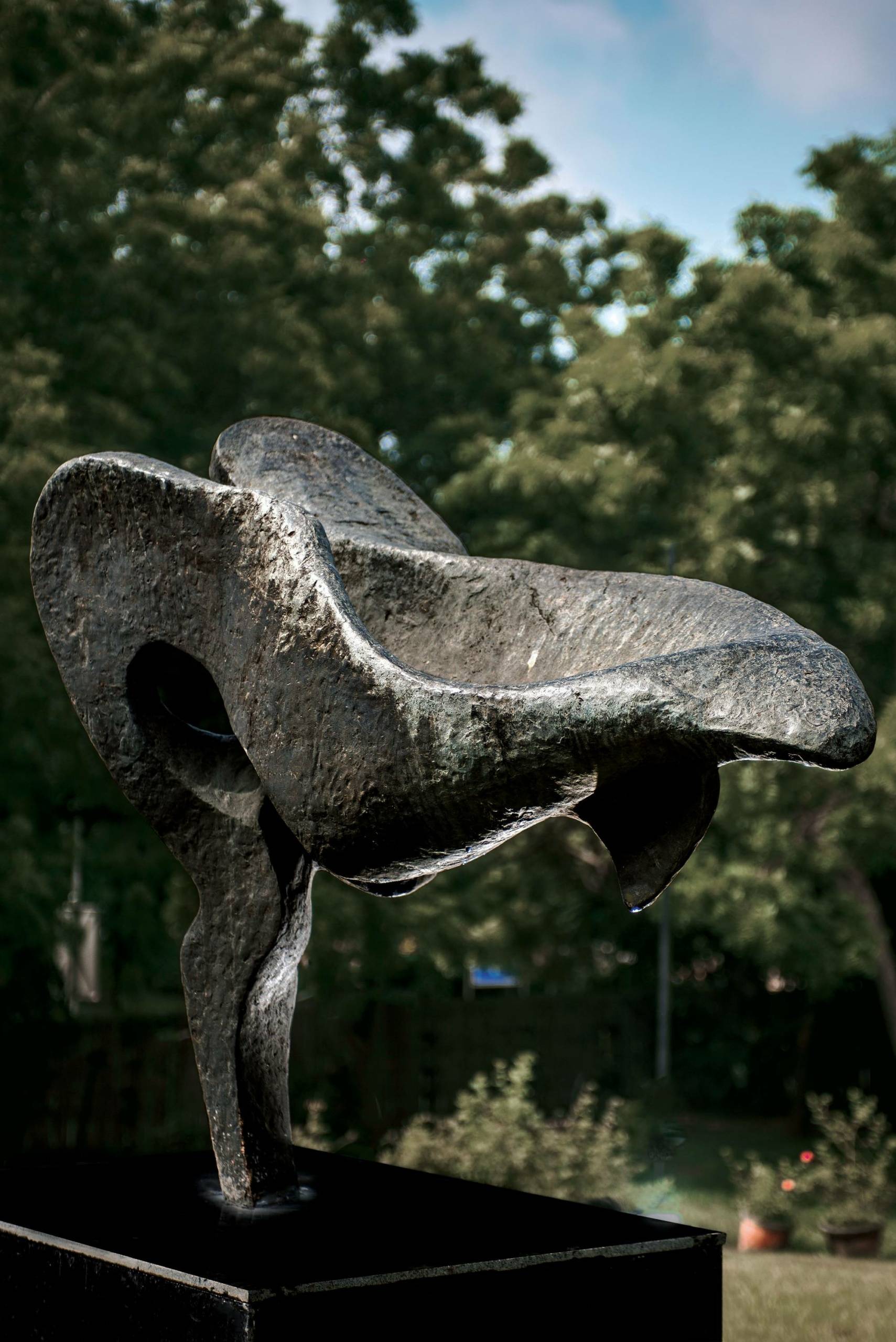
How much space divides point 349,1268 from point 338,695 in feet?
3.99

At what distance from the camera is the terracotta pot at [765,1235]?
37.0ft

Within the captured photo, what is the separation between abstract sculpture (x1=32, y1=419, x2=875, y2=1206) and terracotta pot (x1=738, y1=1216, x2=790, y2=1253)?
7985 millimetres

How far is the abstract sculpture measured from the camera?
3.10 m

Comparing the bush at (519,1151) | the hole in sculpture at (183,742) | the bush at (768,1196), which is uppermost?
the hole in sculpture at (183,742)

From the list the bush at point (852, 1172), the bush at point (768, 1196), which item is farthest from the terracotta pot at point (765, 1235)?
the bush at point (852, 1172)

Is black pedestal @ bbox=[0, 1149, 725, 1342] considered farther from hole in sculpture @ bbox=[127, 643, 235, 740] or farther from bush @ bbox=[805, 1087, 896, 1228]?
bush @ bbox=[805, 1087, 896, 1228]

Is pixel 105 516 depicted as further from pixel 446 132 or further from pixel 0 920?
pixel 446 132

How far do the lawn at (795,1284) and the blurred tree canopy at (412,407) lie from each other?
76.0 inches

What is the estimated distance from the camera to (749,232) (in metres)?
12.2

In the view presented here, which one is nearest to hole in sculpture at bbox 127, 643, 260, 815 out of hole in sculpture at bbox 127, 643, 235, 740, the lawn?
hole in sculpture at bbox 127, 643, 235, 740

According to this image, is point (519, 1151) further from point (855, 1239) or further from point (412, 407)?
point (412, 407)

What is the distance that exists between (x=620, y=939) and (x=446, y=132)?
8.11 meters

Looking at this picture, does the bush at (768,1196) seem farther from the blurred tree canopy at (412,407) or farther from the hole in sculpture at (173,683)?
the hole in sculpture at (173,683)

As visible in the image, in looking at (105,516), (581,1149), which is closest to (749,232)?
(581,1149)
